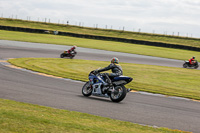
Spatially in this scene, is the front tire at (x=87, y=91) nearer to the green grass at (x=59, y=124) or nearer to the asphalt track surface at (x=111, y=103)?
the asphalt track surface at (x=111, y=103)

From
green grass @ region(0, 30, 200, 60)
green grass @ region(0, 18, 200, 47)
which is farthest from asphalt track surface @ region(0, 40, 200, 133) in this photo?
green grass @ region(0, 18, 200, 47)

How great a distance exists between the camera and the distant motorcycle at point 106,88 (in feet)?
Answer: 42.7

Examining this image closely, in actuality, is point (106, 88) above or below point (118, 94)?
above

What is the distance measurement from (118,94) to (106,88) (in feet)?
2.23

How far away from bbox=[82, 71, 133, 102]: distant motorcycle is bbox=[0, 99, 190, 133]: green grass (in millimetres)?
3781

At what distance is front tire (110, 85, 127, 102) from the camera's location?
1294cm

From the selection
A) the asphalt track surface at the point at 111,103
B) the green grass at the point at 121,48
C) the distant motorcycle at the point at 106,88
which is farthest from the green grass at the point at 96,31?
the distant motorcycle at the point at 106,88

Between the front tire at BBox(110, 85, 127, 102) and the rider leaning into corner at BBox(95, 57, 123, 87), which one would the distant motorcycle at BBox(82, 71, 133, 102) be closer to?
the front tire at BBox(110, 85, 127, 102)

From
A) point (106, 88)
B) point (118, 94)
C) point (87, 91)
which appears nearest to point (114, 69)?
point (106, 88)

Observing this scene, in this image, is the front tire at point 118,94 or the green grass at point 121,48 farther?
the green grass at point 121,48

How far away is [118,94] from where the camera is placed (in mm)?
13156

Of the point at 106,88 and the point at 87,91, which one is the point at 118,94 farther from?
the point at 87,91

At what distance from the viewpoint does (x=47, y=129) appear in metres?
6.77

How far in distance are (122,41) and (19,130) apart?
5848 cm
